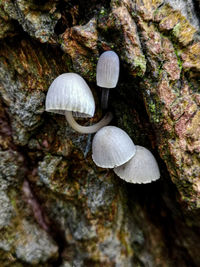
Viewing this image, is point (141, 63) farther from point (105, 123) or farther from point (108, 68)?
point (105, 123)

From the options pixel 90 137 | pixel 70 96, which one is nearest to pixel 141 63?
pixel 70 96

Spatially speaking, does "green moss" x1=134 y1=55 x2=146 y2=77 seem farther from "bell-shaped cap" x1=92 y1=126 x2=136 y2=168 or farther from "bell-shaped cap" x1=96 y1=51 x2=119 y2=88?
"bell-shaped cap" x1=92 y1=126 x2=136 y2=168

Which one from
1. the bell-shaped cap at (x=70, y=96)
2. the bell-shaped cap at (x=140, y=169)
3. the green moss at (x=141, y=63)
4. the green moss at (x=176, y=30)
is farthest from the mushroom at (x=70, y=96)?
the green moss at (x=176, y=30)

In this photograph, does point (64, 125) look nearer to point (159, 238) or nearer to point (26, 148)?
point (26, 148)

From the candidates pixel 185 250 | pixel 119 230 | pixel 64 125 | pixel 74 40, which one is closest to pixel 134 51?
pixel 74 40

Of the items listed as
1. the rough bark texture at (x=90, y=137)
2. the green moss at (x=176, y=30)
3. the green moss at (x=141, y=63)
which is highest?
the green moss at (x=176, y=30)

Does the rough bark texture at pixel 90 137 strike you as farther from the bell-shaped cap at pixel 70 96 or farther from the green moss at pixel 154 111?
the bell-shaped cap at pixel 70 96
